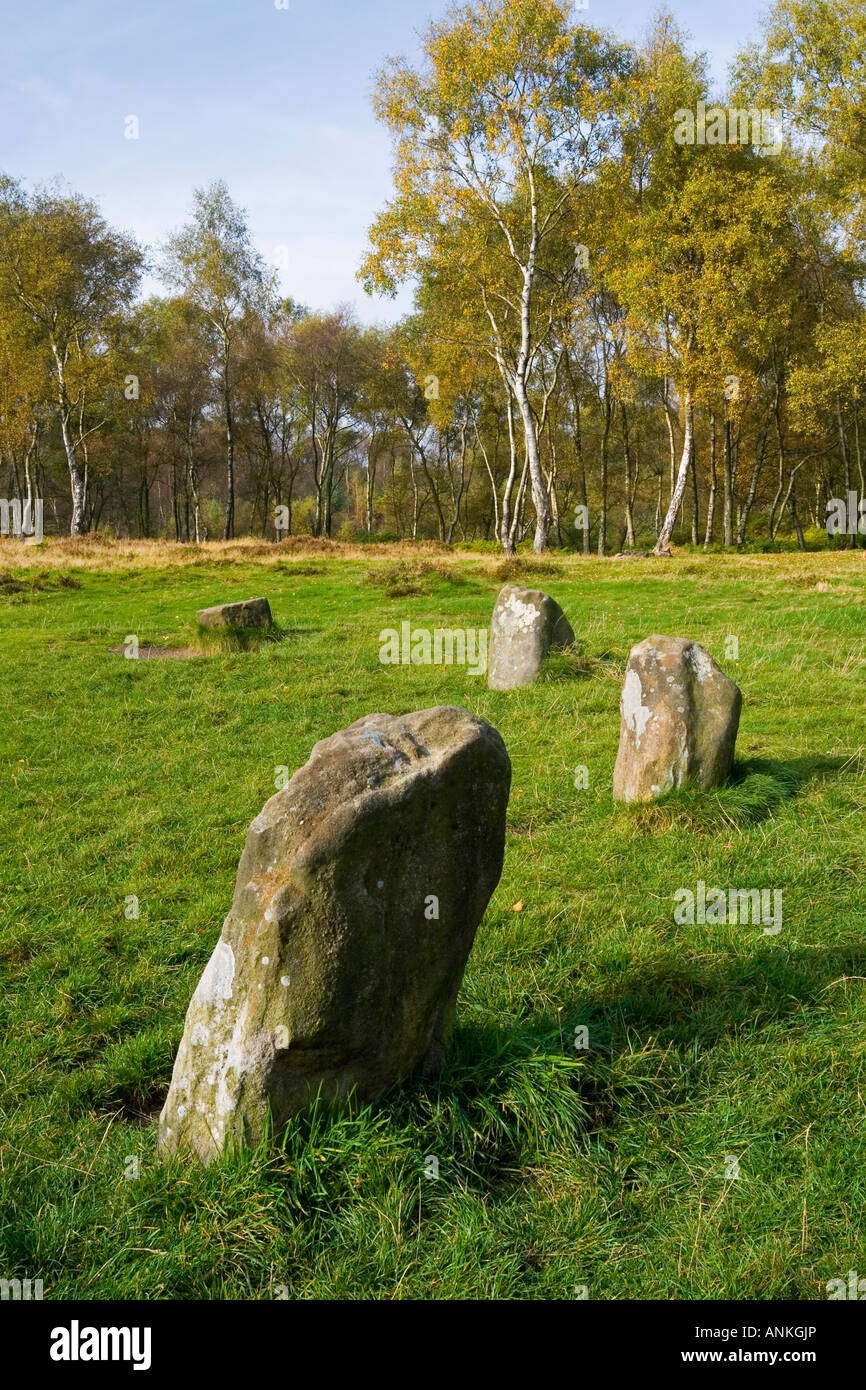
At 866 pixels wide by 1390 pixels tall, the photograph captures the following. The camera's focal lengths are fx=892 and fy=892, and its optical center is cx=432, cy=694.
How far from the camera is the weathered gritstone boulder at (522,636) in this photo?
1244 cm

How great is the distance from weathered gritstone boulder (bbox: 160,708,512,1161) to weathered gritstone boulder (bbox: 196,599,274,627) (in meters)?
12.5

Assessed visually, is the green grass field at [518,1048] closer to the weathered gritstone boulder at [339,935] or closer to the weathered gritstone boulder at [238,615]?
the weathered gritstone boulder at [339,935]

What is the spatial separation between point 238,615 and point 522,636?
6.02 m

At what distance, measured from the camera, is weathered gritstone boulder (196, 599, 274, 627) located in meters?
15.9

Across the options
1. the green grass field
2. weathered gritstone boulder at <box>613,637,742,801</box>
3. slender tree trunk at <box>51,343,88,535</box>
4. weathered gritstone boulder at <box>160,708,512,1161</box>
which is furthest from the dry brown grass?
weathered gritstone boulder at <box>160,708,512,1161</box>

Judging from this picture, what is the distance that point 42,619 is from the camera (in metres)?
19.7

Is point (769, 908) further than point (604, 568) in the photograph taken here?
No

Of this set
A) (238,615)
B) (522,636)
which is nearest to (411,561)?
(238,615)

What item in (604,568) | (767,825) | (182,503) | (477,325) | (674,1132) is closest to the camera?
(674,1132)

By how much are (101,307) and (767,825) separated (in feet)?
146

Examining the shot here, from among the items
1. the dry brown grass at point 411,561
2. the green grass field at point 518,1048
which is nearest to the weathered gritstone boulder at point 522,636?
the green grass field at point 518,1048

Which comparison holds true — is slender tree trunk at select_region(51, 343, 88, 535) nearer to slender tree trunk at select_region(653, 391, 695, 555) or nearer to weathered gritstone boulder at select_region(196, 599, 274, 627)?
slender tree trunk at select_region(653, 391, 695, 555)
